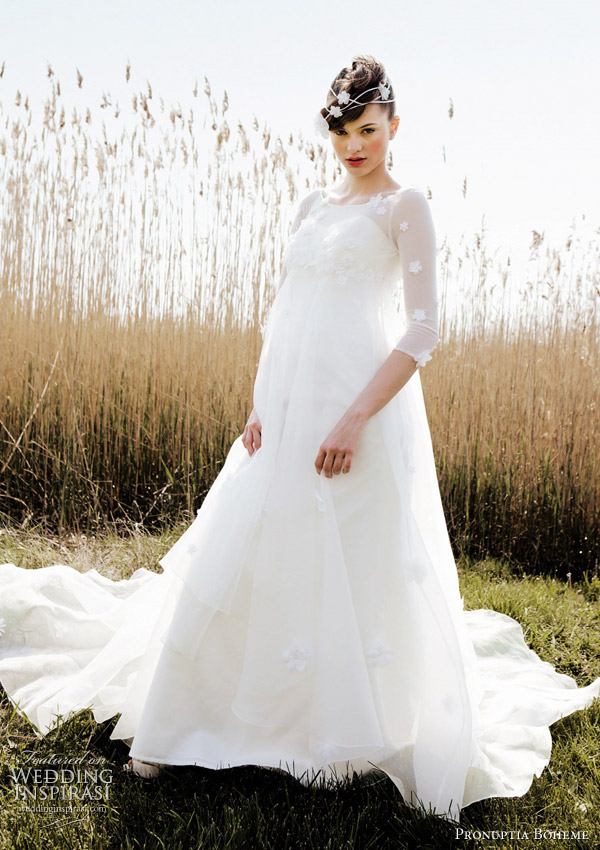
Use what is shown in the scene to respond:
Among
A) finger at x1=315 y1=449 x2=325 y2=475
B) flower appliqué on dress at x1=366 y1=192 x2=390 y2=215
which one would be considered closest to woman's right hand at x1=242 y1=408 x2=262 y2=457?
finger at x1=315 y1=449 x2=325 y2=475

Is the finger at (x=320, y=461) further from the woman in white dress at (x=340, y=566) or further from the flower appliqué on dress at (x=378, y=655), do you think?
the flower appliqué on dress at (x=378, y=655)

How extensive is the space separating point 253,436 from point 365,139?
0.85 meters

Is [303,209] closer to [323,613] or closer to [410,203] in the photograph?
[410,203]

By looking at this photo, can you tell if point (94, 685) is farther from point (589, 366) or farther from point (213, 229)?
point (589, 366)

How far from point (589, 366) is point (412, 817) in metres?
3.03

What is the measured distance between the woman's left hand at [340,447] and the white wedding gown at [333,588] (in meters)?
0.04

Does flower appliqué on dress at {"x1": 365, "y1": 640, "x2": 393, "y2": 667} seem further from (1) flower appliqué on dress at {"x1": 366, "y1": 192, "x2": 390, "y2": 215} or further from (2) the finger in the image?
(1) flower appliqué on dress at {"x1": 366, "y1": 192, "x2": 390, "y2": 215}

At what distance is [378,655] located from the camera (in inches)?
65.6

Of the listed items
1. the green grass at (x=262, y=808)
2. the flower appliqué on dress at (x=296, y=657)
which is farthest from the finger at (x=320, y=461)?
the green grass at (x=262, y=808)

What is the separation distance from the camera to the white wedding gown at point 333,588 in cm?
165

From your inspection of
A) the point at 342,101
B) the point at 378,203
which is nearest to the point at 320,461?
the point at 378,203

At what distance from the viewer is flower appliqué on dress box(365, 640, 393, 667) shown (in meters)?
1.66

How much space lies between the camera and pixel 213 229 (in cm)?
423

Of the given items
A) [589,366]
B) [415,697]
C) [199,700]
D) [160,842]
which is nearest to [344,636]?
[415,697]
